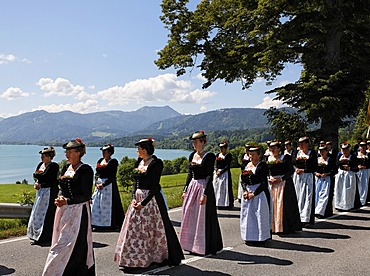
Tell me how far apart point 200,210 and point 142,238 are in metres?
1.49

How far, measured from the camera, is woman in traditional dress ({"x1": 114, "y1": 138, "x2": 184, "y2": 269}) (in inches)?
274

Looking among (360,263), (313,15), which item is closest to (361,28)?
(313,15)

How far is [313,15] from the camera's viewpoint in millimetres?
A: 21719

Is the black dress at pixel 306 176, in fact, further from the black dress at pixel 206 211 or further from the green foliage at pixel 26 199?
the green foliage at pixel 26 199

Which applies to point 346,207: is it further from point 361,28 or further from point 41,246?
point 361,28

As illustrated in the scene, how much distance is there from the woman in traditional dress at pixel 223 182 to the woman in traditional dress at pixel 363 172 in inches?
185

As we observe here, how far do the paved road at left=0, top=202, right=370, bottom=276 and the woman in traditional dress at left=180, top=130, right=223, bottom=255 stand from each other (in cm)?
27

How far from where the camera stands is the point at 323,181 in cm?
1270

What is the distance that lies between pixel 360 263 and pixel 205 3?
22.5 metres

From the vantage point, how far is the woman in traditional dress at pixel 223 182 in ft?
46.1

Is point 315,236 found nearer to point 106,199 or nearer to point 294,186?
point 294,186

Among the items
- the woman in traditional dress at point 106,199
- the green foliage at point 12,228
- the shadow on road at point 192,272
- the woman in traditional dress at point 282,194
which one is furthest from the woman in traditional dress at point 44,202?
the woman in traditional dress at point 282,194

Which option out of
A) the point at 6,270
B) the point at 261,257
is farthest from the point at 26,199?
the point at 261,257

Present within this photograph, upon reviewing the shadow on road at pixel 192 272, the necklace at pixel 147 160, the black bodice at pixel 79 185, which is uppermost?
the necklace at pixel 147 160
